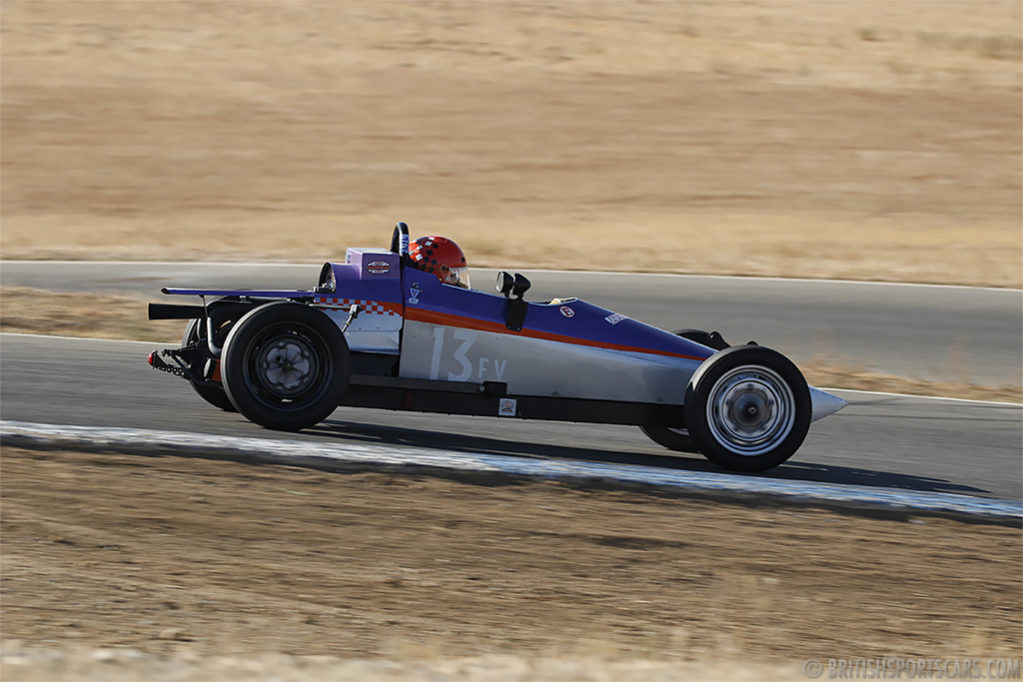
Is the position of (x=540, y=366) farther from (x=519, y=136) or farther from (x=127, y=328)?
(x=519, y=136)

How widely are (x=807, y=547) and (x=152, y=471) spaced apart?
11.9ft

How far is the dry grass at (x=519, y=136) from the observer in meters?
22.2

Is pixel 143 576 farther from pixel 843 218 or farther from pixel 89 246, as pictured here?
pixel 843 218

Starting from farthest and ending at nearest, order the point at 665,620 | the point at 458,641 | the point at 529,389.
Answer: the point at 529,389, the point at 665,620, the point at 458,641

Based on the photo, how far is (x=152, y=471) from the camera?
22.8 ft

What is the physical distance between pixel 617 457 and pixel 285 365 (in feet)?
7.60

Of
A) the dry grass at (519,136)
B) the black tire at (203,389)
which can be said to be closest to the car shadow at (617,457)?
the black tire at (203,389)

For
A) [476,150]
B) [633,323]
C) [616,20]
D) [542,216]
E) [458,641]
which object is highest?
[616,20]

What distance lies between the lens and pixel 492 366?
7750mm

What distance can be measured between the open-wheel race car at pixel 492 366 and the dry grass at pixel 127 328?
444cm

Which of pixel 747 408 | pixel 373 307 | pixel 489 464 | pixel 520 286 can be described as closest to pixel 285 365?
pixel 373 307

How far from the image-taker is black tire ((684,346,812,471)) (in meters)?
7.57

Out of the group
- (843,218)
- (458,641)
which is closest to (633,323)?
(458,641)

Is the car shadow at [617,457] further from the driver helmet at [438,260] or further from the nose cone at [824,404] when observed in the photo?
the driver helmet at [438,260]
